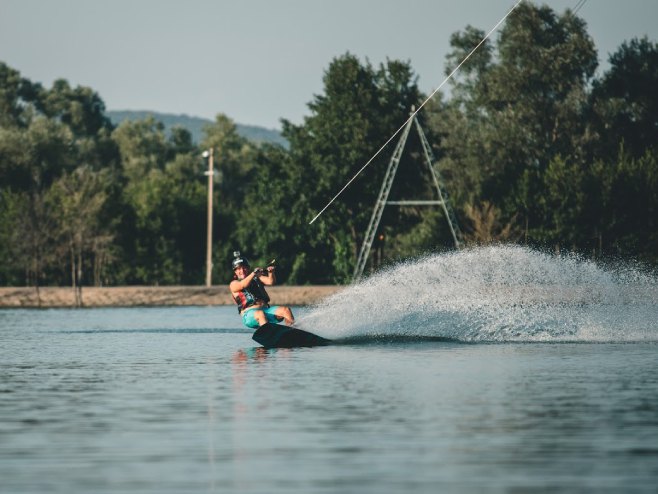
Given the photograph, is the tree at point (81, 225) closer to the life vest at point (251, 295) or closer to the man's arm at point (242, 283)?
the life vest at point (251, 295)

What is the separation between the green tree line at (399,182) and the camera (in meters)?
73.2

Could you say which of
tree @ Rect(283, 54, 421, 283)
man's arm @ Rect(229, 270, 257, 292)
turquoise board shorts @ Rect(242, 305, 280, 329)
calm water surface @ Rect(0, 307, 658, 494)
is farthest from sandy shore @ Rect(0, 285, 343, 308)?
calm water surface @ Rect(0, 307, 658, 494)

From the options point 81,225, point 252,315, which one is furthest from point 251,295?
point 81,225

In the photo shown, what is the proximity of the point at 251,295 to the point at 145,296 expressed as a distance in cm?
4213

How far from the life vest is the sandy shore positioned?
39.3 metres

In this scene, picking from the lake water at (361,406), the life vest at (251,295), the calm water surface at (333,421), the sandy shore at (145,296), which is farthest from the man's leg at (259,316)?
the sandy shore at (145,296)

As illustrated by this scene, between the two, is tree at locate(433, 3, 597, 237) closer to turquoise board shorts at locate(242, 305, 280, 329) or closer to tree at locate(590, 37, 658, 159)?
tree at locate(590, 37, 658, 159)

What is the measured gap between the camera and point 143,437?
44.2ft

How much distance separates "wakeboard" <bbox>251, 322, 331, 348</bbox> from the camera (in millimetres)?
26516

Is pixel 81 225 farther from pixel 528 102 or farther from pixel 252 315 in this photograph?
pixel 252 315

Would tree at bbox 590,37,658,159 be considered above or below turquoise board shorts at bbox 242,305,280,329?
above

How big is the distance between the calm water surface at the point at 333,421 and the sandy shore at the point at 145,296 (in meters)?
41.7

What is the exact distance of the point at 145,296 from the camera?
68.6 metres

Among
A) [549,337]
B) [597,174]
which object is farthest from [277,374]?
[597,174]
